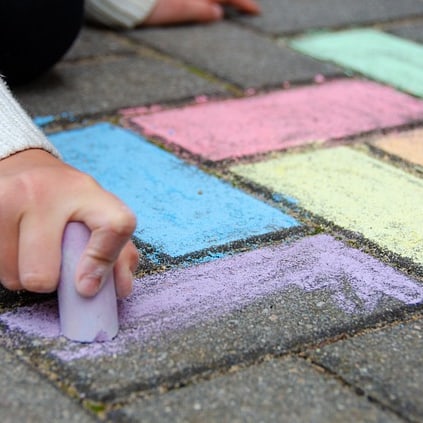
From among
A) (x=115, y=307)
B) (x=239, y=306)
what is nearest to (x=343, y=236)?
(x=239, y=306)

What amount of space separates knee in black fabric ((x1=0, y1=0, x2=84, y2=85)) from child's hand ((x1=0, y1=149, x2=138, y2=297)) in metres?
0.80

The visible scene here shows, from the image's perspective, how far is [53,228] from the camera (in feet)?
3.52

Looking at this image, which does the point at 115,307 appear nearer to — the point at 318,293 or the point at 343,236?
the point at 318,293

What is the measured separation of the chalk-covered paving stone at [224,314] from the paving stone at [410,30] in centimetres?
128

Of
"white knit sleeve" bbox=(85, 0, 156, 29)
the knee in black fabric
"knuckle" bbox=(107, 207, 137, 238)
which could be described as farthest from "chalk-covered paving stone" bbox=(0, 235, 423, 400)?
"white knit sleeve" bbox=(85, 0, 156, 29)

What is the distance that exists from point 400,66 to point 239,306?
1.21 m

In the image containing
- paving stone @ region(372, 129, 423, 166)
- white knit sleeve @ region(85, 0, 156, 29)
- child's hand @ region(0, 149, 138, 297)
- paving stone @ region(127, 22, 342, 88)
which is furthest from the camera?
white knit sleeve @ region(85, 0, 156, 29)

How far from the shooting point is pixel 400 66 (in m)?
2.22

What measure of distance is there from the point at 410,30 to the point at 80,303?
68.6 inches

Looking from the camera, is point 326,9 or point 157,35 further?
point 326,9

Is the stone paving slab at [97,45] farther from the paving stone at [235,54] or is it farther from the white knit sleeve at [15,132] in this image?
the white knit sleeve at [15,132]

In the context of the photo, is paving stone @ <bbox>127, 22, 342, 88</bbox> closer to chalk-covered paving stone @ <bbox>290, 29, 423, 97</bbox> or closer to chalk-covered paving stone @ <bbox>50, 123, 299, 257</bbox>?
chalk-covered paving stone @ <bbox>290, 29, 423, 97</bbox>

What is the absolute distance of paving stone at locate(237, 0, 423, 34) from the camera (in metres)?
2.54

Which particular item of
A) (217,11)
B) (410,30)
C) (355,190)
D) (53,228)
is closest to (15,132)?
(53,228)
